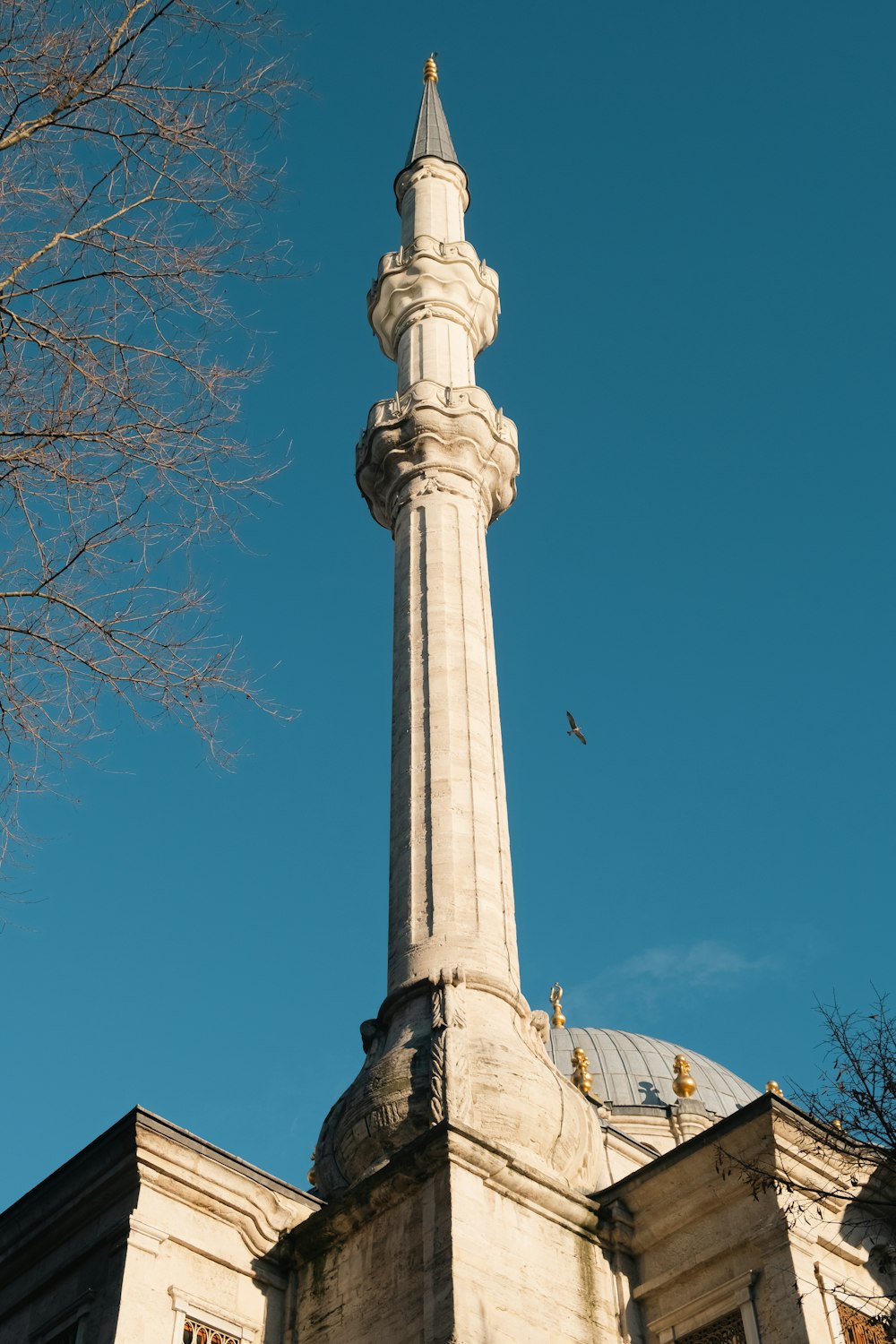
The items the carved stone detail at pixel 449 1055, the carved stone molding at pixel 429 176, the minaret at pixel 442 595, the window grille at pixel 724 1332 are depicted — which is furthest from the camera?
the carved stone molding at pixel 429 176

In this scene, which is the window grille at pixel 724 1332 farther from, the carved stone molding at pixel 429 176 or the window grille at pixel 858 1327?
the carved stone molding at pixel 429 176

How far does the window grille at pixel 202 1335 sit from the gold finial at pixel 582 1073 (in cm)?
1583

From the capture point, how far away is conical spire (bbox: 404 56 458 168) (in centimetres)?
2692

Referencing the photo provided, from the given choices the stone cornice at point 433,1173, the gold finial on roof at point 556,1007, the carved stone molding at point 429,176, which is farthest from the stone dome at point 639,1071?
the stone cornice at point 433,1173

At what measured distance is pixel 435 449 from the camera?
20.2 meters

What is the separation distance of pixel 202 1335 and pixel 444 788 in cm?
557

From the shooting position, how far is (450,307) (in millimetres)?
23094

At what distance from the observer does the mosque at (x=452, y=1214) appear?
41.7 ft

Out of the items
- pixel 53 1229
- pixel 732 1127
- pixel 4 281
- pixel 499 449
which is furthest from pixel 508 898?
pixel 4 281

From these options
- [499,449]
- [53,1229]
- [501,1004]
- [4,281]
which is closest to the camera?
[4,281]

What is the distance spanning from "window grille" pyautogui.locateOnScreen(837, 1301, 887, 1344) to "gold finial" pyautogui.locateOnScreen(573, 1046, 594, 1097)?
621 inches

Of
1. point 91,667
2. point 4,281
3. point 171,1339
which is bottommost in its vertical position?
point 171,1339

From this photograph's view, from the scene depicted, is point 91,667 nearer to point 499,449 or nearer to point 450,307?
point 499,449

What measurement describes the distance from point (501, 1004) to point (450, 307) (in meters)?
11.1
